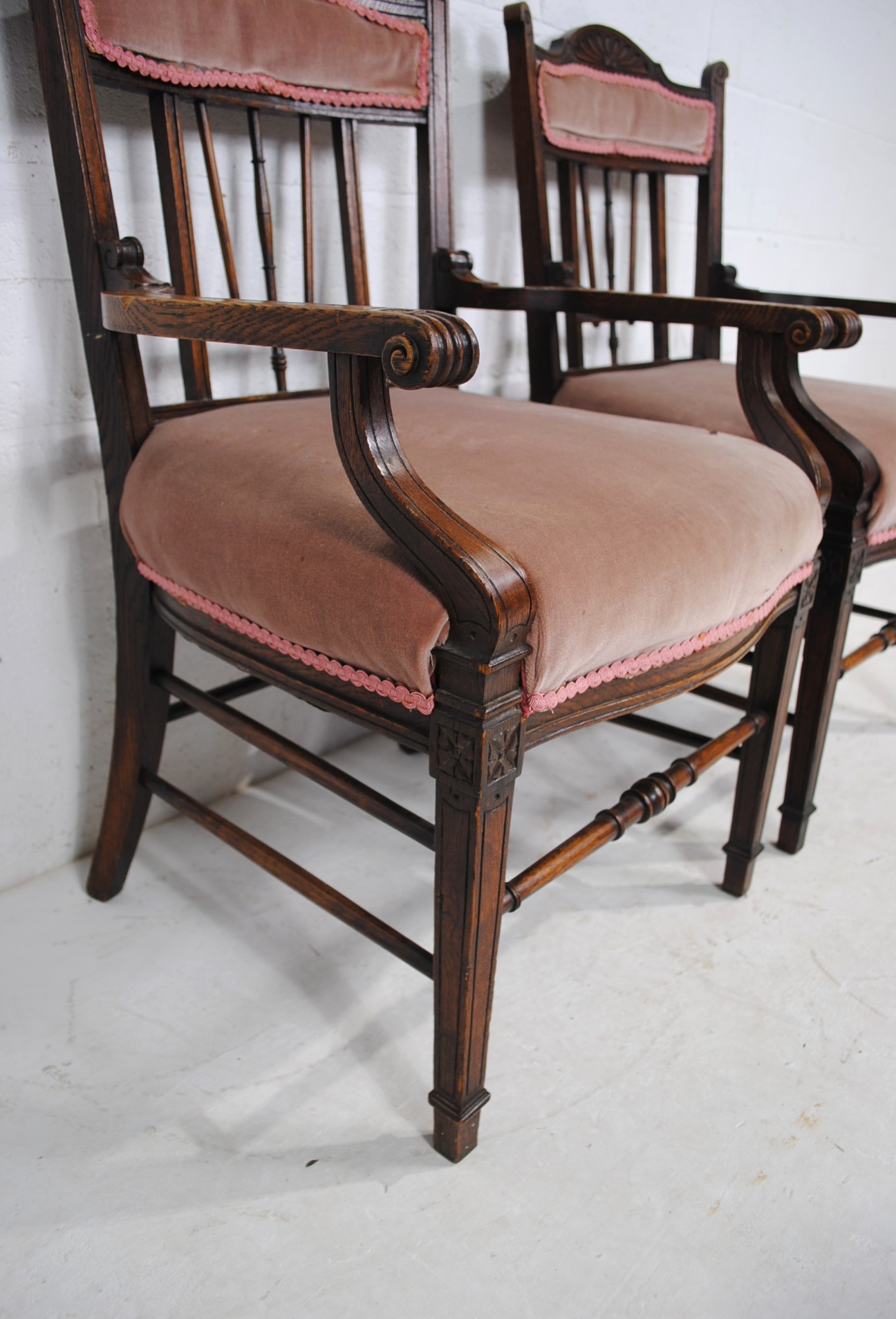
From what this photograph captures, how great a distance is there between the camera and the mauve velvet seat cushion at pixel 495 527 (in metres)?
0.65

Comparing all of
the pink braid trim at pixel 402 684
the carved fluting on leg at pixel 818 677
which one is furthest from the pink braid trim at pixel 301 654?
→ the carved fluting on leg at pixel 818 677

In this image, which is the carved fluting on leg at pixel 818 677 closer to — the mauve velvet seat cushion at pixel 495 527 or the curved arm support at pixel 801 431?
the curved arm support at pixel 801 431

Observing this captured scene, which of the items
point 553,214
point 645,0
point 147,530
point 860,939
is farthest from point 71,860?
point 645,0

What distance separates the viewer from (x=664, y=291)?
151cm

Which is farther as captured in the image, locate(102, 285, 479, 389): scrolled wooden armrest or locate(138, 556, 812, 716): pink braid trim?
locate(138, 556, 812, 716): pink braid trim

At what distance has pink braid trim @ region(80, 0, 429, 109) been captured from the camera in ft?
2.80

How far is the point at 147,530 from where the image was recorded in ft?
2.84

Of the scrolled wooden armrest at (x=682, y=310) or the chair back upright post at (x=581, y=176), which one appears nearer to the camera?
the scrolled wooden armrest at (x=682, y=310)

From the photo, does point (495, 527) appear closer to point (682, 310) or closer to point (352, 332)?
point (352, 332)

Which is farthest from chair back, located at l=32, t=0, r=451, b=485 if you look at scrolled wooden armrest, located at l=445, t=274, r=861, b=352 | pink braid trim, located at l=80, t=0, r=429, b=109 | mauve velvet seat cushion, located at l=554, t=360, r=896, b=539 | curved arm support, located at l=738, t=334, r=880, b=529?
curved arm support, located at l=738, t=334, r=880, b=529

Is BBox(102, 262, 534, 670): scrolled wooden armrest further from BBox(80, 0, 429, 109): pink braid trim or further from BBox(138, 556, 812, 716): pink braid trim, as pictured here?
BBox(80, 0, 429, 109): pink braid trim

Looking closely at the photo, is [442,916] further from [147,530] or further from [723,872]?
[723,872]

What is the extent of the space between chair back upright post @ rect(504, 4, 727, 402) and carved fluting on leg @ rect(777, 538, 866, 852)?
47cm

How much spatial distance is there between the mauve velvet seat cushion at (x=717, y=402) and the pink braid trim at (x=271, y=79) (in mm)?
407
